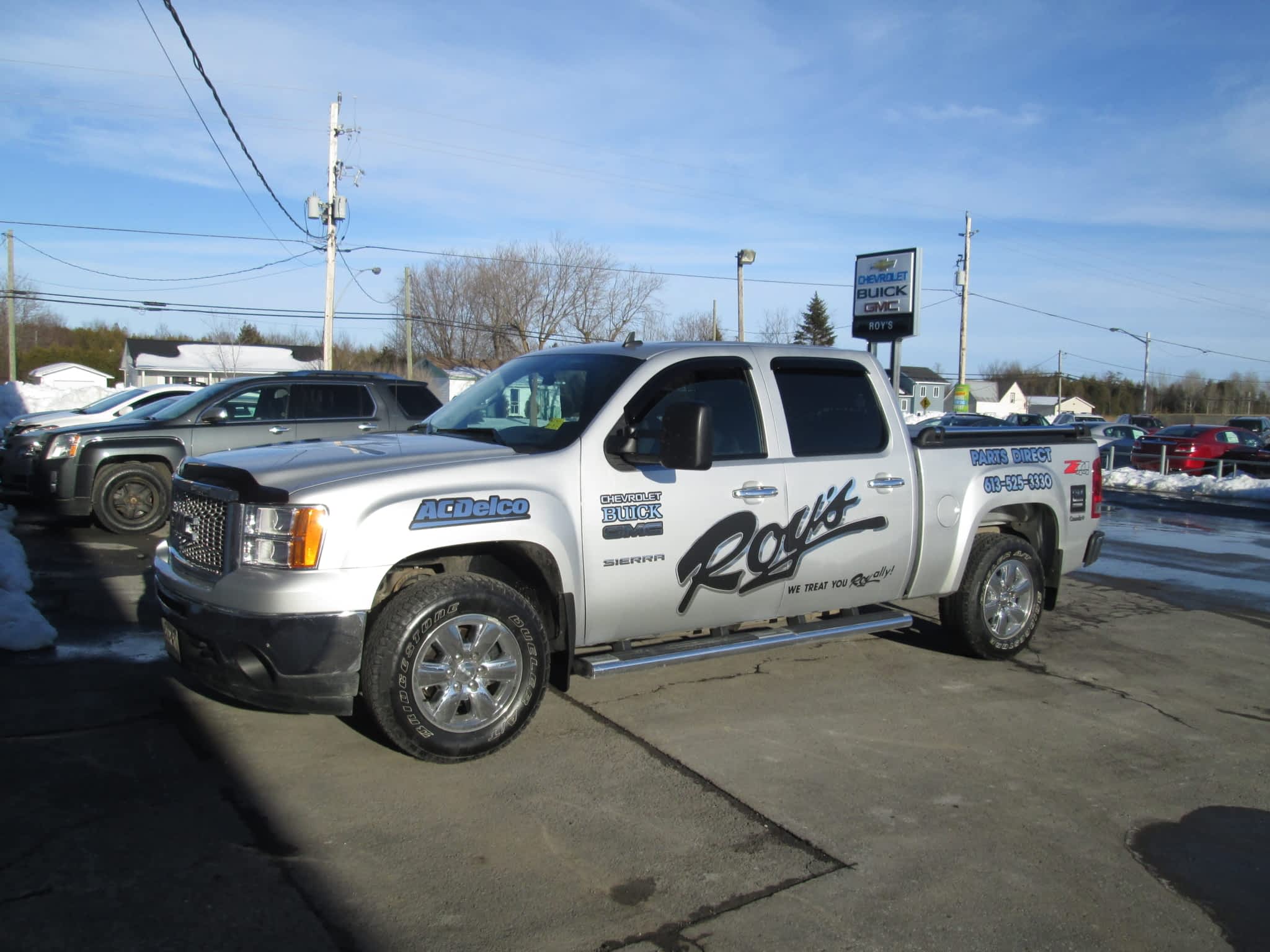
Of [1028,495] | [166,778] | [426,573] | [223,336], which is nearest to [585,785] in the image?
[426,573]

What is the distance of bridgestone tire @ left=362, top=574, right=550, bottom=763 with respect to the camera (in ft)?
13.5

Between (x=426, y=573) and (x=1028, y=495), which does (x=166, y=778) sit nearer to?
(x=426, y=573)

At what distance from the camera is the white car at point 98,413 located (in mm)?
12922

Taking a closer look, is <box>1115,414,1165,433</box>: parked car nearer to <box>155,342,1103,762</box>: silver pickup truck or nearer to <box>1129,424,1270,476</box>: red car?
<box>1129,424,1270,476</box>: red car

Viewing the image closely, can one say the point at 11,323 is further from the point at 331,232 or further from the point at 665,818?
the point at 665,818

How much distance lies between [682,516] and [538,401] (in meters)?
1.03

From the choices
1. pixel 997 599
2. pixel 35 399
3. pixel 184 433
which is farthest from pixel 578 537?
pixel 35 399

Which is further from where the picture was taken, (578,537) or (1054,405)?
(1054,405)

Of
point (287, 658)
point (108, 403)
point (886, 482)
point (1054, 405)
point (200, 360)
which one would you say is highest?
point (1054, 405)

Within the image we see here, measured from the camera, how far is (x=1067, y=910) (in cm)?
337

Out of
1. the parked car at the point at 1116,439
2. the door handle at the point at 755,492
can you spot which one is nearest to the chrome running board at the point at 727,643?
the door handle at the point at 755,492

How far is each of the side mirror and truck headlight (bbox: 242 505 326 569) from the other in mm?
1586

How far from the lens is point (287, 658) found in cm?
396

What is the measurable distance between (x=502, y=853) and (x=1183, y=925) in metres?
2.38
